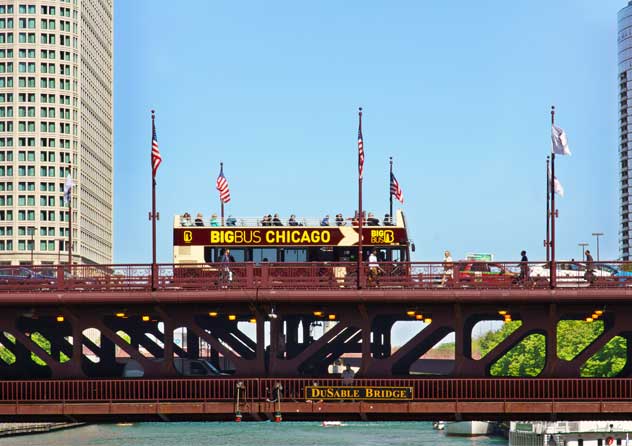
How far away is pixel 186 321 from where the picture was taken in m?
59.2

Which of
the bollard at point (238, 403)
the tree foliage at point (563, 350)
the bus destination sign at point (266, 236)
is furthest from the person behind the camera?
the tree foliage at point (563, 350)

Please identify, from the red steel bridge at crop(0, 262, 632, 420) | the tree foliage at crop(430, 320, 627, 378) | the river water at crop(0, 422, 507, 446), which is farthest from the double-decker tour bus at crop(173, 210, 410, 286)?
the river water at crop(0, 422, 507, 446)

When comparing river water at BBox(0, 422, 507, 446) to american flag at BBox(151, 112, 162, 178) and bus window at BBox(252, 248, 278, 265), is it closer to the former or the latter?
bus window at BBox(252, 248, 278, 265)

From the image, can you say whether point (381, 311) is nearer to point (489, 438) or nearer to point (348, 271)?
point (348, 271)

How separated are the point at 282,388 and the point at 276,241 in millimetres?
12139

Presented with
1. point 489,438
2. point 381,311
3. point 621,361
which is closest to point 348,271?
point 381,311

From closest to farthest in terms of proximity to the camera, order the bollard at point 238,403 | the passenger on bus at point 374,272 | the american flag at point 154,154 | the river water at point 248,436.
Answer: the bollard at point 238,403 < the passenger on bus at point 374,272 < the american flag at point 154,154 < the river water at point 248,436

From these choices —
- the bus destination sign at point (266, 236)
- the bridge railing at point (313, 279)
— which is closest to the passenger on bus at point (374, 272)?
the bridge railing at point (313, 279)

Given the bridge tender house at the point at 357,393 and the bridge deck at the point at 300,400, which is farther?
the bridge tender house at the point at 357,393

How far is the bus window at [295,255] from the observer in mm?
68750

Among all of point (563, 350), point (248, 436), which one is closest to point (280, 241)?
point (563, 350)

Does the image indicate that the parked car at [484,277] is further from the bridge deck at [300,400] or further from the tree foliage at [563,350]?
the tree foliage at [563,350]

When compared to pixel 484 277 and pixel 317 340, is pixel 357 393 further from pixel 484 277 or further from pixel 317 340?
pixel 484 277

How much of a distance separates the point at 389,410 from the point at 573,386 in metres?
7.64
